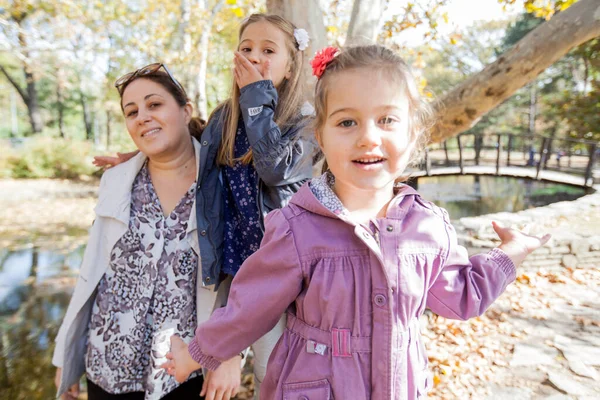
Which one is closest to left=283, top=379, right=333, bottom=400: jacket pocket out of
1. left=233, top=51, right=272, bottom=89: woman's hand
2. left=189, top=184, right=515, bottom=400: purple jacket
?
left=189, top=184, right=515, bottom=400: purple jacket

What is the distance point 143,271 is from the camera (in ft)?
6.09

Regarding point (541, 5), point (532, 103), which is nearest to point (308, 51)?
point (541, 5)

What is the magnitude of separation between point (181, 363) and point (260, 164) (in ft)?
2.54

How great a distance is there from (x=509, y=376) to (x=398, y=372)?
2.57m

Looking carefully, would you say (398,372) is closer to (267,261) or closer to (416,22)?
(267,261)

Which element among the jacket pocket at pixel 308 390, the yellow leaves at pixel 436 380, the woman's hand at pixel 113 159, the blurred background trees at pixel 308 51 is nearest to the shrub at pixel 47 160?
the blurred background trees at pixel 308 51

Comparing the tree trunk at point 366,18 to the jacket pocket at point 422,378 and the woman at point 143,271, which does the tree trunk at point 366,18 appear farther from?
the jacket pocket at point 422,378

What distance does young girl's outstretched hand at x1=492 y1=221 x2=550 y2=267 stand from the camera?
1371mm

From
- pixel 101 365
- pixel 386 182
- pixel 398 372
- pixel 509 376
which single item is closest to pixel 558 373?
pixel 509 376

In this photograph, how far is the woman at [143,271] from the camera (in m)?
1.84

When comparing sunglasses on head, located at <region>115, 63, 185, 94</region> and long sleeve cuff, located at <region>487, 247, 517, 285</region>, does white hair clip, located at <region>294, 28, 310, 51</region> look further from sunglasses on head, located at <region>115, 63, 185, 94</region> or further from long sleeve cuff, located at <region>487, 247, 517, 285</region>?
long sleeve cuff, located at <region>487, 247, 517, 285</region>

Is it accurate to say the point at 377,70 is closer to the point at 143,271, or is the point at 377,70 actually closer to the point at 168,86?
the point at 168,86

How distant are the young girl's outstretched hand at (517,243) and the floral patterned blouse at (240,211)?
37.6 inches

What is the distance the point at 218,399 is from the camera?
5.04 feet
